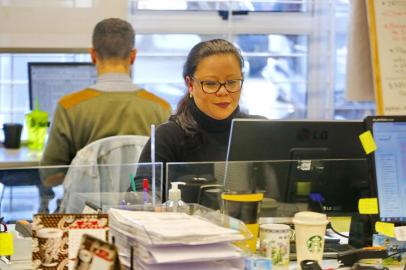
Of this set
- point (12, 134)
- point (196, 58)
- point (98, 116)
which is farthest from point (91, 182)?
point (12, 134)

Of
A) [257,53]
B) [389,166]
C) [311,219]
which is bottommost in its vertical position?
[311,219]

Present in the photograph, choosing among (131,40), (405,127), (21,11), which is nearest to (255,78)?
(131,40)

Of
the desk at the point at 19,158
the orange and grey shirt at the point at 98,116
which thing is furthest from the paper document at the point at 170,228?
the desk at the point at 19,158

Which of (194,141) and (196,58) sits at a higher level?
(196,58)

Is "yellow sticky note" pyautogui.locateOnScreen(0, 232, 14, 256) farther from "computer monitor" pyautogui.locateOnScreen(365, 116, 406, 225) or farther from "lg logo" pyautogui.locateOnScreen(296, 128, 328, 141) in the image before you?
"computer monitor" pyautogui.locateOnScreen(365, 116, 406, 225)

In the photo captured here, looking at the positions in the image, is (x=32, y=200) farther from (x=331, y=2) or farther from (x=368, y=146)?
(x=331, y=2)

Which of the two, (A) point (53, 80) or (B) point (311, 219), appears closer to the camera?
Result: (B) point (311, 219)

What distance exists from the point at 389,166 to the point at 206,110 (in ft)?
2.70

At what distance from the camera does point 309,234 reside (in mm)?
1658

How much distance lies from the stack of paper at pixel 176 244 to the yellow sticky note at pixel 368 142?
59cm

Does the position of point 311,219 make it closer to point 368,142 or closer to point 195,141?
point 368,142

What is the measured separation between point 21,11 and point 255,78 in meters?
1.39

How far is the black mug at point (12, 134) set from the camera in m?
3.67

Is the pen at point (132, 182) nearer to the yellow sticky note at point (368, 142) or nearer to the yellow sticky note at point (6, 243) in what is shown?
the yellow sticky note at point (6, 243)
